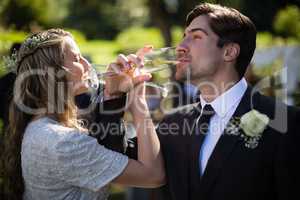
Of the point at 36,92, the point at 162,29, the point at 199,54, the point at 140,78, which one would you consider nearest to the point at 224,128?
the point at 199,54

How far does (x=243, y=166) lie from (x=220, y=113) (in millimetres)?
401

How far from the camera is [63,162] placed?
2713 millimetres

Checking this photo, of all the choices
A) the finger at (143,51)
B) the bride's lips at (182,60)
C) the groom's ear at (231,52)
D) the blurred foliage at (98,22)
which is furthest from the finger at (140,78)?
the blurred foliage at (98,22)

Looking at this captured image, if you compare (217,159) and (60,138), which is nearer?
(60,138)

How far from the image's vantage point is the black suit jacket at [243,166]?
→ 2.73m

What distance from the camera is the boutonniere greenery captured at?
109 inches

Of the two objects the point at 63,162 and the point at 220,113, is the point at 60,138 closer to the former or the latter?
the point at 63,162

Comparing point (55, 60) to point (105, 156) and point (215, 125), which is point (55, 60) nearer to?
point (105, 156)

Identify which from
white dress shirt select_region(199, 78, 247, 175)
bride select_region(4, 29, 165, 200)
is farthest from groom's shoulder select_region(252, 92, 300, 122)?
bride select_region(4, 29, 165, 200)

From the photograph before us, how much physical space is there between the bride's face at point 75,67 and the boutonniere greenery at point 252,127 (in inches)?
38.0

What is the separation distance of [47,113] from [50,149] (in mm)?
327

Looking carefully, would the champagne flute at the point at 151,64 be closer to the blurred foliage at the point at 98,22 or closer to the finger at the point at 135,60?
the finger at the point at 135,60

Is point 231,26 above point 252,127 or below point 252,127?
above

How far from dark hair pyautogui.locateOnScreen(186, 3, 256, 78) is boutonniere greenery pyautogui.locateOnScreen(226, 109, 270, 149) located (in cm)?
42
